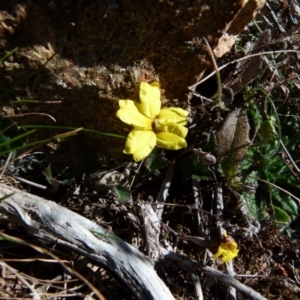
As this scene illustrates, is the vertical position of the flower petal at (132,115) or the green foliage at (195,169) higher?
the flower petal at (132,115)

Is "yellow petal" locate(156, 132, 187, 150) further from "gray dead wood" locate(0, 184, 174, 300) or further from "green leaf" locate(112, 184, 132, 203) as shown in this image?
"gray dead wood" locate(0, 184, 174, 300)

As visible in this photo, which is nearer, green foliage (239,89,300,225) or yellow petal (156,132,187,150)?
yellow petal (156,132,187,150)

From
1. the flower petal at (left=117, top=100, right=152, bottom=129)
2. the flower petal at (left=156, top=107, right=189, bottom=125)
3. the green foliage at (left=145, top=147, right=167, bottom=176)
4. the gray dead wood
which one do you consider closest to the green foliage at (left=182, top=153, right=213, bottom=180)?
the green foliage at (left=145, top=147, right=167, bottom=176)

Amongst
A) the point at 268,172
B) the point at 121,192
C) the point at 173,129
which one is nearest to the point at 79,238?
the point at 121,192

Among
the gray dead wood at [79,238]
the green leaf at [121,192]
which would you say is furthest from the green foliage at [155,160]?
the gray dead wood at [79,238]

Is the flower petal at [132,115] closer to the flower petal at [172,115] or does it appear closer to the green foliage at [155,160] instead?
the flower petal at [172,115]

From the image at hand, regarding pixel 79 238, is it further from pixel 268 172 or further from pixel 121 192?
pixel 268 172
